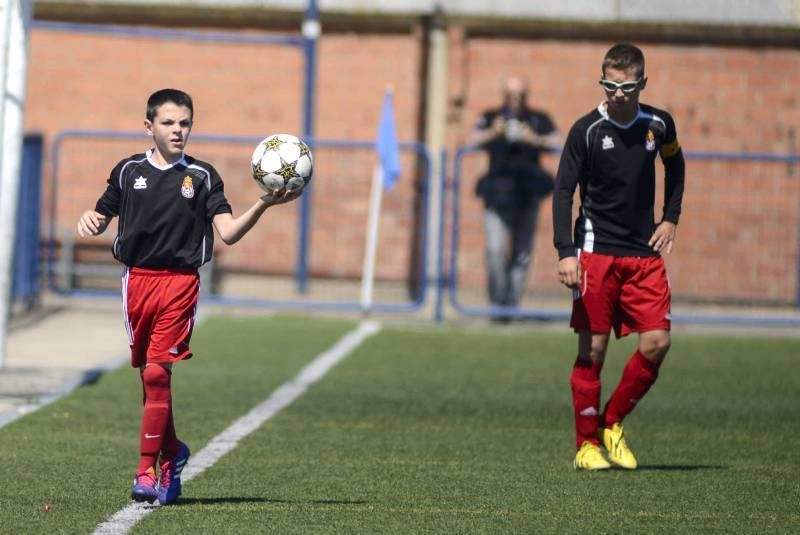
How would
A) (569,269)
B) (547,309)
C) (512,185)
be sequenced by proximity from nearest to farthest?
(569,269), (512,185), (547,309)

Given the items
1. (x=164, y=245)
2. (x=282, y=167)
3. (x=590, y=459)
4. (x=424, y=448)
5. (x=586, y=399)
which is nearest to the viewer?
(x=282, y=167)

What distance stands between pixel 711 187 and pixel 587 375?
9.01m

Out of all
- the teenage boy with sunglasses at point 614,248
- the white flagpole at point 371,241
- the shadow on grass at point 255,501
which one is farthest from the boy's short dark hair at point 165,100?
the white flagpole at point 371,241

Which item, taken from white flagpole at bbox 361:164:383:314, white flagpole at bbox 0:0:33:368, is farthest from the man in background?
white flagpole at bbox 0:0:33:368

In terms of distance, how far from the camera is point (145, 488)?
696cm

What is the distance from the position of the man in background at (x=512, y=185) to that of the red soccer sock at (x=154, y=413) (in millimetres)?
9393

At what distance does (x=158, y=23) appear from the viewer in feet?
64.0

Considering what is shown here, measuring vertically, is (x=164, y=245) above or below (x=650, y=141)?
below

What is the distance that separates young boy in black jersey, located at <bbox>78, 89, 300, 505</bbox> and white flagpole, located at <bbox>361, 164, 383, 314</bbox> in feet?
31.8

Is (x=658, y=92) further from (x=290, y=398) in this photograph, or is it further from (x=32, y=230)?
(x=290, y=398)

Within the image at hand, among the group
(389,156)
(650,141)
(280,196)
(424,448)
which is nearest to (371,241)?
(389,156)

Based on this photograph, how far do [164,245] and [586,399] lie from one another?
2573 mm

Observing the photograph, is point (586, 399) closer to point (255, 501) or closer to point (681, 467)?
point (681, 467)

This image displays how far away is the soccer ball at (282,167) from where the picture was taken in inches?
277
